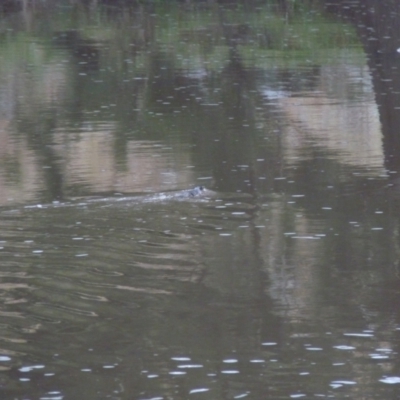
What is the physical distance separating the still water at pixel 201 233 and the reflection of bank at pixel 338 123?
0.06m

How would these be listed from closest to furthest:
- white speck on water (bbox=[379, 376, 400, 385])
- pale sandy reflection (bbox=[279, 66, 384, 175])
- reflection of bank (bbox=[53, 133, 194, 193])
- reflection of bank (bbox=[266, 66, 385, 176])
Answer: white speck on water (bbox=[379, 376, 400, 385]) < reflection of bank (bbox=[53, 133, 194, 193]) < reflection of bank (bbox=[266, 66, 385, 176]) < pale sandy reflection (bbox=[279, 66, 384, 175])

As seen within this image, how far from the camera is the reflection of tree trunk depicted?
17.8m

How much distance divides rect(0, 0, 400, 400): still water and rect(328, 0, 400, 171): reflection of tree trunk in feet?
0.37

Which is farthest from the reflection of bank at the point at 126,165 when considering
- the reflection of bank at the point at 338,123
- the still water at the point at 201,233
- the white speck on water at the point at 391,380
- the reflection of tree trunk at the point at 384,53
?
the white speck on water at the point at 391,380

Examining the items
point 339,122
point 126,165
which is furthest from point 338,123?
point 126,165

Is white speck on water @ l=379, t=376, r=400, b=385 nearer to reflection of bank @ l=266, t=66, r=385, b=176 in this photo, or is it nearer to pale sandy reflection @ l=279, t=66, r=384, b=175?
reflection of bank @ l=266, t=66, r=385, b=176

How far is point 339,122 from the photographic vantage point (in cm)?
1895

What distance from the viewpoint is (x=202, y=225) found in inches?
467

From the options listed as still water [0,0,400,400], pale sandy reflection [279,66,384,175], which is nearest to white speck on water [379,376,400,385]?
still water [0,0,400,400]

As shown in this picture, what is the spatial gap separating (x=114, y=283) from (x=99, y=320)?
100cm

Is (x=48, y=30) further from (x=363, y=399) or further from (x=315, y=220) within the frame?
(x=363, y=399)

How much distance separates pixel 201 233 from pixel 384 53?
1807 centimetres

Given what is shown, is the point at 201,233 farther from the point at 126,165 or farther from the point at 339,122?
the point at 339,122

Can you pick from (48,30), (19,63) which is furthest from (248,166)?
(48,30)
